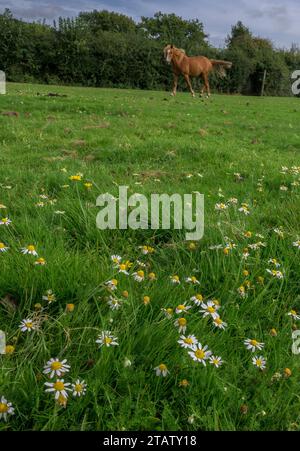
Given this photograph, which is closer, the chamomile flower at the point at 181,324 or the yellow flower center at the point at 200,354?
the yellow flower center at the point at 200,354

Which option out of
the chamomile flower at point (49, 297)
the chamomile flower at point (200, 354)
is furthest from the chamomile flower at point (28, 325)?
the chamomile flower at point (200, 354)

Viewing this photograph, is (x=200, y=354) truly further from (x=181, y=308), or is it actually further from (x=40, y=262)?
(x=40, y=262)

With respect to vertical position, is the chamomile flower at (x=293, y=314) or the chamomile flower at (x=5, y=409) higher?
the chamomile flower at (x=293, y=314)

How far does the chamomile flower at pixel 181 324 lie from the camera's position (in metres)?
2.13

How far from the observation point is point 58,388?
1699 millimetres

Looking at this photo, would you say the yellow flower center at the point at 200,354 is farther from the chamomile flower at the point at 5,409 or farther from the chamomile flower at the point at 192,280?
the chamomile flower at the point at 5,409

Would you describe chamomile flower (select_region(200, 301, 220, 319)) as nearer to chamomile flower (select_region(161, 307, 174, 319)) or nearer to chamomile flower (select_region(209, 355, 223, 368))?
chamomile flower (select_region(161, 307, 174, 319))

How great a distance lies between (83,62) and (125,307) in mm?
38486

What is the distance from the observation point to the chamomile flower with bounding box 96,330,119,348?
1.94 metres

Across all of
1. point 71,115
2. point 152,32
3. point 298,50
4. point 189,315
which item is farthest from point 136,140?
point 152,32

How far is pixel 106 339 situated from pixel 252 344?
82cm

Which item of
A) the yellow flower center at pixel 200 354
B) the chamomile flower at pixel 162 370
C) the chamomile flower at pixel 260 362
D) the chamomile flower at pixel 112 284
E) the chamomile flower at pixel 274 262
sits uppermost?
the chamomile flower at pixel 274 262

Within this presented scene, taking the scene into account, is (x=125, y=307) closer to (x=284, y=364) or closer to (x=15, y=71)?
(x=284, y=364)

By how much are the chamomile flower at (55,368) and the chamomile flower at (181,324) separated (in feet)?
2.06
